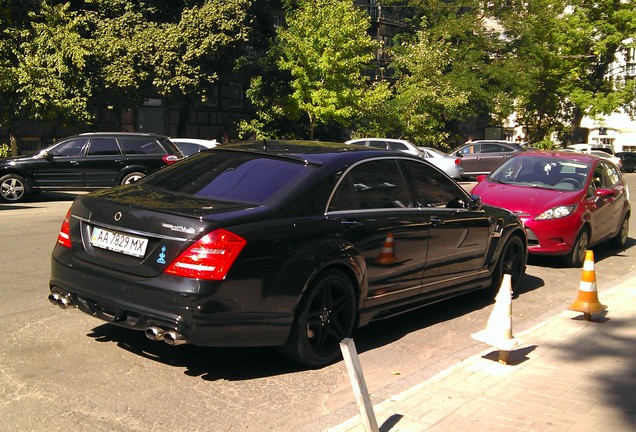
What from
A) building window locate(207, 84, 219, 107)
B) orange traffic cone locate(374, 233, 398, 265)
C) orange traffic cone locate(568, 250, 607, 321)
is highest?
building window locate(207, 84, 219, 107)

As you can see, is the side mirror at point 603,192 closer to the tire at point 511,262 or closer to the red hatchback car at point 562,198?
the red hatchback car at point 562,198

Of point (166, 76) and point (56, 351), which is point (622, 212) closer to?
point (56, 351)

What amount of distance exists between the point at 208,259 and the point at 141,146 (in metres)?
14.5

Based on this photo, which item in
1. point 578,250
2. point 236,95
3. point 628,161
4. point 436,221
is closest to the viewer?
point 436,221

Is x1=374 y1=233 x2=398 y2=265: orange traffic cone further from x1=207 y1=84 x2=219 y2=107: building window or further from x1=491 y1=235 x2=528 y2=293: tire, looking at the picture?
x1=207 y1=84 x2=219 y2=107: building window

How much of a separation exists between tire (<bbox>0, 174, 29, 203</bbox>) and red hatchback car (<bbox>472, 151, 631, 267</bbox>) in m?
11.5

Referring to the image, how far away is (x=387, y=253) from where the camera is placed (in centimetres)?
586

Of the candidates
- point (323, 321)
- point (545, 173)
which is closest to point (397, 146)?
point (545, 173)

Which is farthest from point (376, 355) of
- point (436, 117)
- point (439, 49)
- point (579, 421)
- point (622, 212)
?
point (439, 49)

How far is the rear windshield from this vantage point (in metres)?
5.27

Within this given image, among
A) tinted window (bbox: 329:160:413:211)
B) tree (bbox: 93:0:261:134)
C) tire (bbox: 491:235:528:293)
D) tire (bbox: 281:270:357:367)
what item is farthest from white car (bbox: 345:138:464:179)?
tire (bbox: 281:270:357:367)

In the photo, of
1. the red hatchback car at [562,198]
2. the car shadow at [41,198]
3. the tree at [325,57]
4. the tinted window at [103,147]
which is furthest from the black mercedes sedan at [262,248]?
the tree at [325,57]

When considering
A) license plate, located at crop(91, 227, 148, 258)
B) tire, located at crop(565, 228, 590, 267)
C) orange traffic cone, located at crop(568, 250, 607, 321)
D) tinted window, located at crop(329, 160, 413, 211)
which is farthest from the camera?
tire, located at crop(565, 228, 590, 267)

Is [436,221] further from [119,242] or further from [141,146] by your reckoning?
[141,146]
